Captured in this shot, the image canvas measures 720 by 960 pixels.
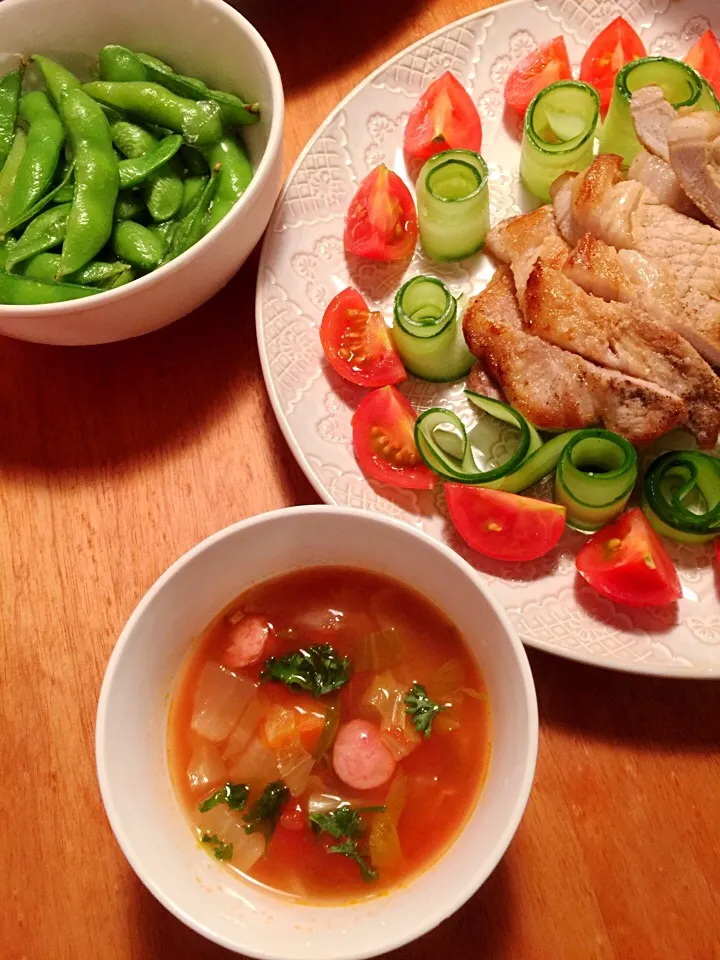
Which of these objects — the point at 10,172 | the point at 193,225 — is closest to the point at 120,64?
the point at 10,172

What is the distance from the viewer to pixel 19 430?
6.95ft

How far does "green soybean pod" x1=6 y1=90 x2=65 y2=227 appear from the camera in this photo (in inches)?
80.2

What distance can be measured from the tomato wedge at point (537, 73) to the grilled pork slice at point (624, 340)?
1.92 ft

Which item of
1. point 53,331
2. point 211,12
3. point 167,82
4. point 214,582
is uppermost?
point 211,12

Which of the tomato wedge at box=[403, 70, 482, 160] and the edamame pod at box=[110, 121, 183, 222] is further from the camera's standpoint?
the tomato wedge at box=[403, 70, 482, 160]

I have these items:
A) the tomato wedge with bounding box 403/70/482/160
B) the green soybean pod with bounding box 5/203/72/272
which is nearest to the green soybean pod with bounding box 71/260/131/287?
the green soybean pod with bounding box 5/203/72/272

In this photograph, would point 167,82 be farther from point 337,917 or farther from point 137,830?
point 337,917

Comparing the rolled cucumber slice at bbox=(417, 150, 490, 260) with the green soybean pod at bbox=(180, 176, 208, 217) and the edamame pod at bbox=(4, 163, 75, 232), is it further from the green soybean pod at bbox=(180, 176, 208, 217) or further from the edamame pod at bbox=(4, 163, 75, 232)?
the edamame pod at bbox=(4, 163, 75, 232)

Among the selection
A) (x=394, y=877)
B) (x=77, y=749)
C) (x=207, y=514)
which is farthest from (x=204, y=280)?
(x=394, y=877)

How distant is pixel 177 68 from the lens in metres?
2.23

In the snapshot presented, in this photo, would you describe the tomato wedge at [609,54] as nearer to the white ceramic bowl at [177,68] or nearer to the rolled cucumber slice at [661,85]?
the rolled cucumber slice at [661,85]

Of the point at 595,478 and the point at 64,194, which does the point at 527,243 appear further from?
the point at 64,194

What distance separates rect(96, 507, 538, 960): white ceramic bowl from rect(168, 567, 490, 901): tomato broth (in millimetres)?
33

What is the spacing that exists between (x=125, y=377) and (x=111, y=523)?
0.42m
